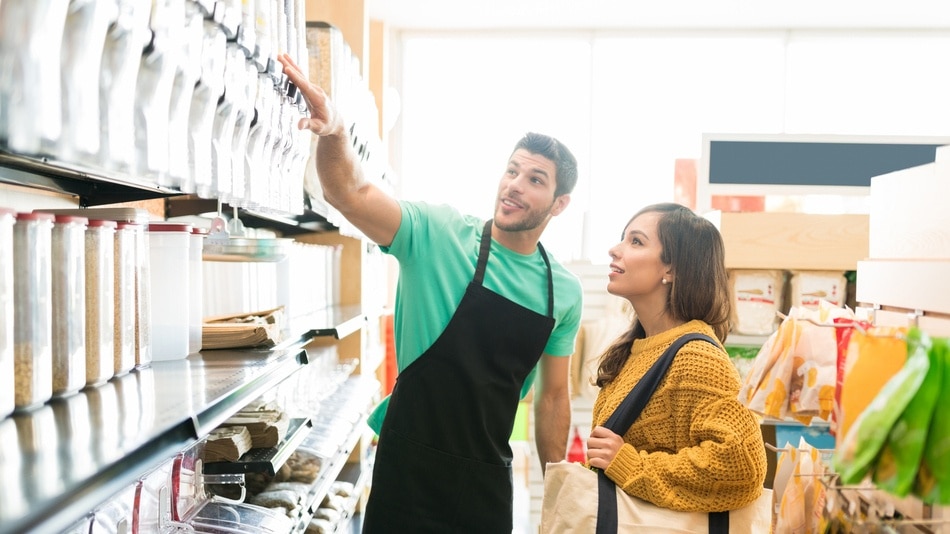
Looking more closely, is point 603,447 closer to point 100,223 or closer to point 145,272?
point 145,272

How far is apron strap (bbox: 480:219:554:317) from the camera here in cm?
266

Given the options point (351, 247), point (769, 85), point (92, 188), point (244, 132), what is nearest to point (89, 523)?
point (244, 132)

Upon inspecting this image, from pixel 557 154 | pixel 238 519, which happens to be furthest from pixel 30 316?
pixel 557 154

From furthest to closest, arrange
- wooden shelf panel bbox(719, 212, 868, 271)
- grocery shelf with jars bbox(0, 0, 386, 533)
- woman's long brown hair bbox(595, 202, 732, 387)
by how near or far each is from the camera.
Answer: wooden shelf panel bbox(719, 212, 868, 271) → woman's long brown hair bbox(595, 202, 732, 387) → grocery shelf with jars bbox(0, 0, 386, 533)

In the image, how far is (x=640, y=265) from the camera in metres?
2.24

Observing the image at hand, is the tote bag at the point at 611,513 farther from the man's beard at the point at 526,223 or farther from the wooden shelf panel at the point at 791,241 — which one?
the wooden shelf panel at the point at 791,241

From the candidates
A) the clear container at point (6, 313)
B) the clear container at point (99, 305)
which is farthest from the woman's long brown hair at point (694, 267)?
the clear container at point (6, 313)

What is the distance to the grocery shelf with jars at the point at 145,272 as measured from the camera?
978 mm

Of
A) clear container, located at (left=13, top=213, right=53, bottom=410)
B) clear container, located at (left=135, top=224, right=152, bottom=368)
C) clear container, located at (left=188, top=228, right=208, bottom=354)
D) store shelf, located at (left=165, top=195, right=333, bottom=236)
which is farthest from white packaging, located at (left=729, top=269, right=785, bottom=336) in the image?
clear container, located at (left=13, top=213, right=53, bottom=410)

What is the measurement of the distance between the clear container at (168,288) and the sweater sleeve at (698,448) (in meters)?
1.06

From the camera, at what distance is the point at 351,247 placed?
4359 mm

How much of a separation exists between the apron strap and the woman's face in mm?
492

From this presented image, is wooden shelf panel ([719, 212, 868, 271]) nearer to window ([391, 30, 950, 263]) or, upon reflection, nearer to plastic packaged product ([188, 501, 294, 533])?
plastic packaged product ([188, 501, 294, 533])

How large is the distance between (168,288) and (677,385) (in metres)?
1.22
